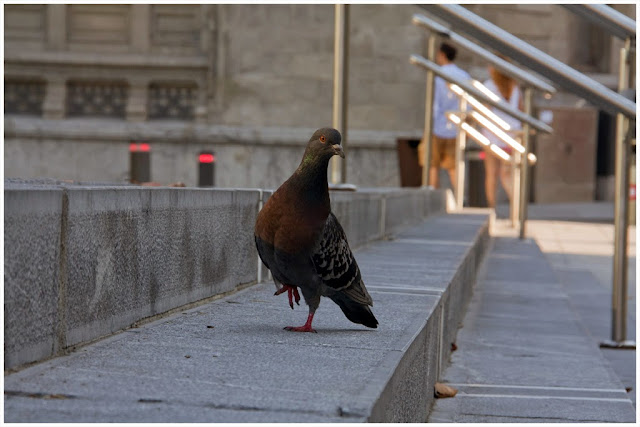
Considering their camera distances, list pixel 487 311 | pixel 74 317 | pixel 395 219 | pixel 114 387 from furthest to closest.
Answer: pixel 395 219 → pixel 487 311 → pixel 74 317 → pixel 114 387

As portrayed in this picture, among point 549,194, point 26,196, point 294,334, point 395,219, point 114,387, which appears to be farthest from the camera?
point 549,194

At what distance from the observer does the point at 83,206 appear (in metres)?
3.42

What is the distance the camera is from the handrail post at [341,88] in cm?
929

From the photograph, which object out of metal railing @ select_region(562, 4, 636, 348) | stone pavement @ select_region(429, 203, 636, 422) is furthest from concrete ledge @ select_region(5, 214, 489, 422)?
metal railing @ select_region(562, 4, 636, 348)

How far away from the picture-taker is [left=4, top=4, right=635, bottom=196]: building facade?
2097 cm

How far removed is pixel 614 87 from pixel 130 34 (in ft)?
35.5

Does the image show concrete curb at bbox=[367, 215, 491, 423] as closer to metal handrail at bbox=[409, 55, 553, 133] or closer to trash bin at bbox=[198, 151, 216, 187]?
metal handrail at bbox=[409, 55, 553, 133]

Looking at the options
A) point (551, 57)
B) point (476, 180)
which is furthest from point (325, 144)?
point (476, 180)

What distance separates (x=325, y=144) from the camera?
3.73 meters

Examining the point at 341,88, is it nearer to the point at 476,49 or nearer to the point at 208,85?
the point at 476,49

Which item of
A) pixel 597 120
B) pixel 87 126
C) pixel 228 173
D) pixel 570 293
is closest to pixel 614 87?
pixel 597 120

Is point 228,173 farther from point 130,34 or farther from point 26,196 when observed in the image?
point 26,196

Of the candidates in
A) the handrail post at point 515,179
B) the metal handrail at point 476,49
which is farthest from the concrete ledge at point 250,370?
the handrail post at point 515,179

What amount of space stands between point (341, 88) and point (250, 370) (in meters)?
6.49
